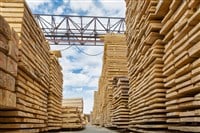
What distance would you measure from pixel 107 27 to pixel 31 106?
13.5 metres

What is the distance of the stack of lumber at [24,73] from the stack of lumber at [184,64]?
9.19 feet

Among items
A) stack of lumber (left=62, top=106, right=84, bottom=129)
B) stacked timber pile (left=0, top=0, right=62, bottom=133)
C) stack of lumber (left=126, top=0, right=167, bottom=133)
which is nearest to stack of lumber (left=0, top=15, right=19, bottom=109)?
stacked timber pile (left=0, top=0, right=62, bottom=133)

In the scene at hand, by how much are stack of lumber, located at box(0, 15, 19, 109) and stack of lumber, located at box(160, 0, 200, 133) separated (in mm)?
2693

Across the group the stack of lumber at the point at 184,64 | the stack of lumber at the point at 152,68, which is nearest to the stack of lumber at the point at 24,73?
the stack of lumber at the point at 152,68

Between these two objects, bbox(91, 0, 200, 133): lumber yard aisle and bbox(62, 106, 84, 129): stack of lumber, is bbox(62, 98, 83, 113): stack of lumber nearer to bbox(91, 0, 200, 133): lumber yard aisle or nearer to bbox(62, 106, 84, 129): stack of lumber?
bbox(62, 106, 84, 129): stack of lumber

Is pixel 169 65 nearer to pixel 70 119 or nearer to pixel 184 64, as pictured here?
pixel 184 64

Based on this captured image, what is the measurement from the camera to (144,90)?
695cm

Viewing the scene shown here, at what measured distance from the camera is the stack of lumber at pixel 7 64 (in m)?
4.77

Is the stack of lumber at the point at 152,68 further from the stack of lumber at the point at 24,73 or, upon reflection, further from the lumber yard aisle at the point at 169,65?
the stack of lumber at the point at 24,73

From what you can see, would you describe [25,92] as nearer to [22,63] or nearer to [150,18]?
[22,63]

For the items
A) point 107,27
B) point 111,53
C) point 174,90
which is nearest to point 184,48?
point 174,90

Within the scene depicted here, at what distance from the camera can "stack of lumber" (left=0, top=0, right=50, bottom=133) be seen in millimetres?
6066

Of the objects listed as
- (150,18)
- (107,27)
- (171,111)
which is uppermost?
(107,27)

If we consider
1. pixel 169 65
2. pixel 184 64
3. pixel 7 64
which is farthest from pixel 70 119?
pixel 184 64
